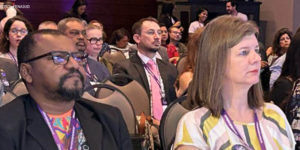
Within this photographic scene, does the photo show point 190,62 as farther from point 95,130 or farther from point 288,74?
point 95,130

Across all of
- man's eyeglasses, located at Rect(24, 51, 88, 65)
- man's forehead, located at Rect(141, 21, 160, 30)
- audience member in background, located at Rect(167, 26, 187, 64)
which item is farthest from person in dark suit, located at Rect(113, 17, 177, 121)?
audience member in background, located at Rect(167, 26, 187, 64)

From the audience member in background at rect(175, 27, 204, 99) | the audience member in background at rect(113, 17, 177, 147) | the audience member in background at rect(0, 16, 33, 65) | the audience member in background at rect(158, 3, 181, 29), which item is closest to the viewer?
the audience member in background at rect(175, 27, 204, 99)

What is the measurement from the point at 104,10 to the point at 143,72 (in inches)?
362

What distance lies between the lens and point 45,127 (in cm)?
227

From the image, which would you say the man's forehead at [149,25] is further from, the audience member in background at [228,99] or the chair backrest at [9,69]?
the audience member in background at [228,99]

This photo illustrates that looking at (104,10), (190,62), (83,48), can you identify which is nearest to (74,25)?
(83,48)

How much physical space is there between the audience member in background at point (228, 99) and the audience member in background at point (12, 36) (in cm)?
350

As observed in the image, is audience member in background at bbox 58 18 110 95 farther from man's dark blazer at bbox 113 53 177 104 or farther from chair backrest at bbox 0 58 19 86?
chair backrest at bbox 0 58 19 86

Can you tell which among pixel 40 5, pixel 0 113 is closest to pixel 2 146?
pixel 0 113

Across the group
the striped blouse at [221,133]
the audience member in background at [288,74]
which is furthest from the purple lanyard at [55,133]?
the audience member in background at [288,74]

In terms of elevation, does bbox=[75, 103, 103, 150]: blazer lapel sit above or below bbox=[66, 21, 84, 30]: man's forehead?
below

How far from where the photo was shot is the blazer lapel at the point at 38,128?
2.22 meters

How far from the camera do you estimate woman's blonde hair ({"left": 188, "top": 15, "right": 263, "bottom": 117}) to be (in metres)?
2.33

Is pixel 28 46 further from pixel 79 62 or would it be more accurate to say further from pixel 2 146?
pixel 2 146
